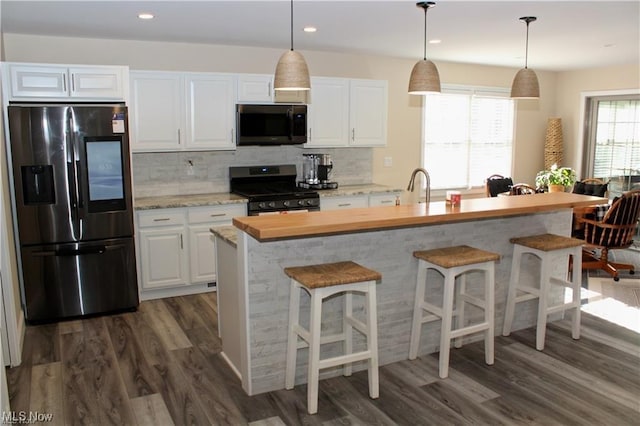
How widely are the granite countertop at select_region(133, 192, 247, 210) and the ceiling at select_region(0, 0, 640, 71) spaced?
4.94ft

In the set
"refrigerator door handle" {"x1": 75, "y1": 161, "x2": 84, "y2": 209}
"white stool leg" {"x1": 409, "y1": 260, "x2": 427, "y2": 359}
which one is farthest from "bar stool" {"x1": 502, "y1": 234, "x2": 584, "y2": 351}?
"refrigerator door handle" {"x1": 75, "y1": 161, "x2": 84, "y2": 209}

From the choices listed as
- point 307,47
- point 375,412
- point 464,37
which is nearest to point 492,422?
point 375,412

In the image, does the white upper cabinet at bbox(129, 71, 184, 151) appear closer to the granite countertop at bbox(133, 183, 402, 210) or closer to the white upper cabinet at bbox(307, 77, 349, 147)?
the granite countertop at bbox(133, 183, 402, 210)

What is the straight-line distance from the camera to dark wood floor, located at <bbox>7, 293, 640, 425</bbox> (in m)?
2.91

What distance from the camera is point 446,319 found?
3236 mm

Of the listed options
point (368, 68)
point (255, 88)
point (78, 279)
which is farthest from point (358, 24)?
point (78, 279)

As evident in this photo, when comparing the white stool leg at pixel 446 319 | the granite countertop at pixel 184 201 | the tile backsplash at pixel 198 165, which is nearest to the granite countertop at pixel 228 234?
the white stool leg at pixel 446 319

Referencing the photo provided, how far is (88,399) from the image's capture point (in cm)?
309

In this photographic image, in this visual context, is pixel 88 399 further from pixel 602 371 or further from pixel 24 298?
pixel 602 371

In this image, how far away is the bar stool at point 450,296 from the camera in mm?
3234

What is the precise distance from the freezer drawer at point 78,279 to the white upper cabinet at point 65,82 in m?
1.20

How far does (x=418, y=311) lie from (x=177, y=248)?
2.45 metres

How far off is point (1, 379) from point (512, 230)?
3351 mm

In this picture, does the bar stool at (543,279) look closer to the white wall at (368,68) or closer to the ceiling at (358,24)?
the ceiling at (358,24)
